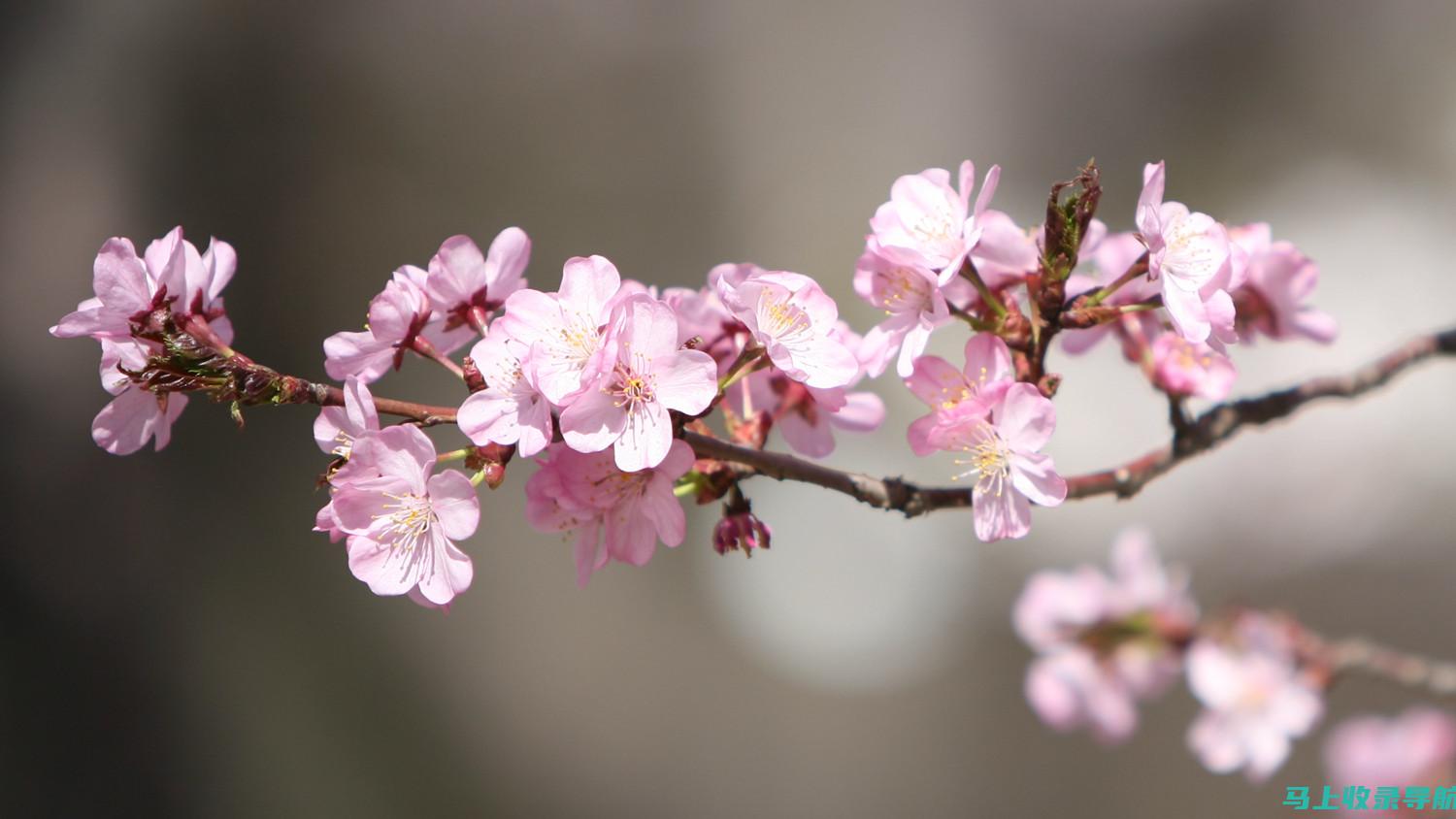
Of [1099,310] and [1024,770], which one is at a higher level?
[1024,770]

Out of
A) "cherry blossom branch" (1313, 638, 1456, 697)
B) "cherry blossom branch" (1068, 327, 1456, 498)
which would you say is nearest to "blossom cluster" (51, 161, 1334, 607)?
"cherry blossom branch" (1068, 327, 1456, 498)

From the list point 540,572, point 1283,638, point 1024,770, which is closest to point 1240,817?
point 1024,770

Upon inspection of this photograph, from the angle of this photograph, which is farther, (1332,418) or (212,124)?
(1332,418)

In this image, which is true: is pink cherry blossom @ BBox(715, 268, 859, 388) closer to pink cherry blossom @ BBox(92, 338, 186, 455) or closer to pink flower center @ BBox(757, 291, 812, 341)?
pink flower center @ BBox(757, 291, 812, 341)

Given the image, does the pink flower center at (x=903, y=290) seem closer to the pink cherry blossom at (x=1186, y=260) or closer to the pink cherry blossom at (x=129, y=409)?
the pink cherry blossom at (x=1186, y=260)

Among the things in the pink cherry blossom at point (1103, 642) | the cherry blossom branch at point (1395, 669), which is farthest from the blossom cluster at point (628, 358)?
the pink cherry blossom at point (1103, 642)

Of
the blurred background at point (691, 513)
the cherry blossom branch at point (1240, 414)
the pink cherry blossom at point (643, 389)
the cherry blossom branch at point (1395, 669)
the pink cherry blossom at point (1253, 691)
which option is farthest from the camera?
the blurred background at point (691, 513)

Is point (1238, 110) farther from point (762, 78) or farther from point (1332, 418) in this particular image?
point (762, 78)
